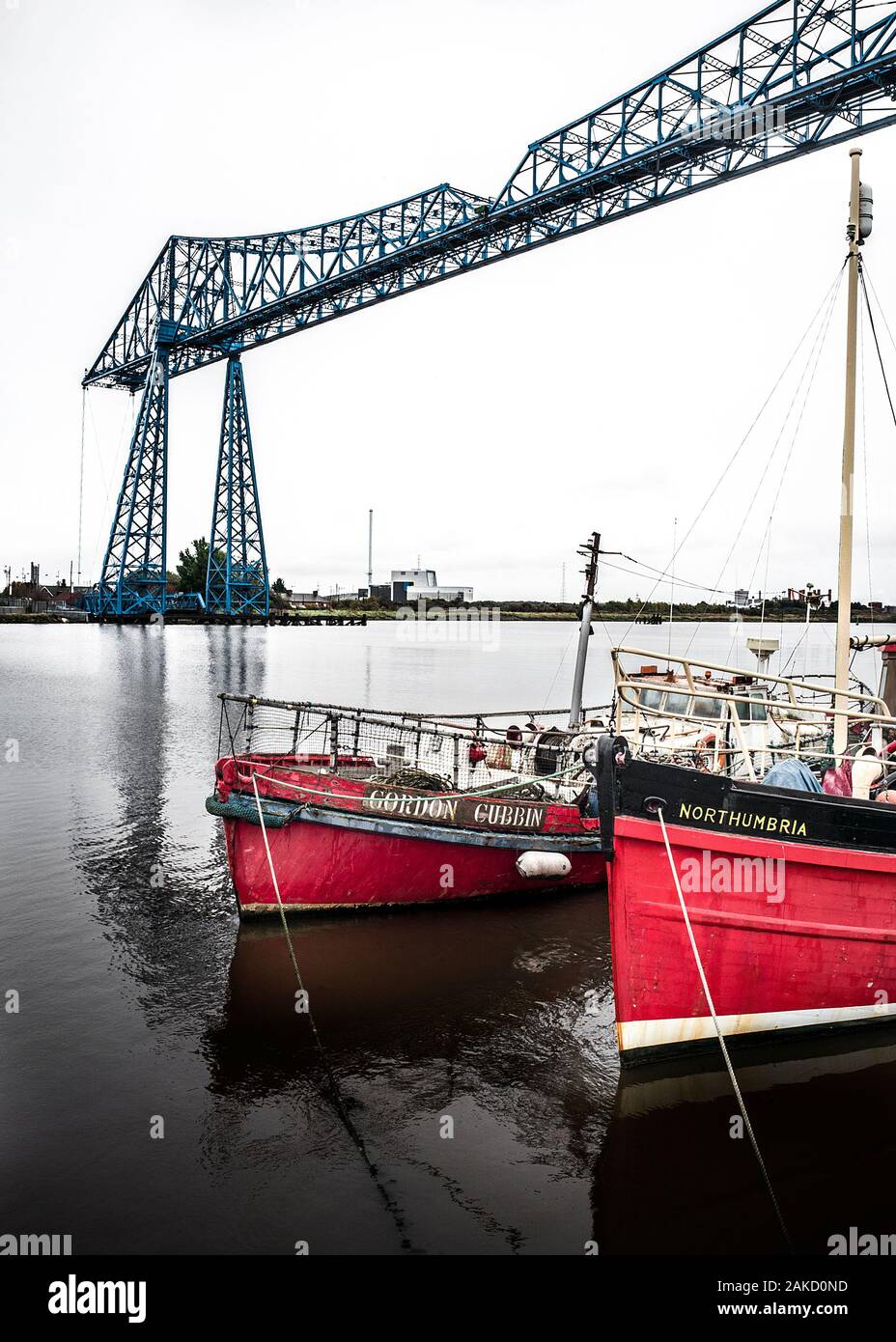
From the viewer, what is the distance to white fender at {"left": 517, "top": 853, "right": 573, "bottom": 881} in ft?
42.1

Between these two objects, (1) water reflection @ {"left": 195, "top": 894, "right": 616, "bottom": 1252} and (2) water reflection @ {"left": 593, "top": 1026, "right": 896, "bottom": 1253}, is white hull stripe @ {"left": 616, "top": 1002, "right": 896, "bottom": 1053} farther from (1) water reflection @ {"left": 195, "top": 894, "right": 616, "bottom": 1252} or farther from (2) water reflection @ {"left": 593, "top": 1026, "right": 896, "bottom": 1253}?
(1) water reflection @ {"left": 195, "top": 894, "right": 616, "bottom": 1252}

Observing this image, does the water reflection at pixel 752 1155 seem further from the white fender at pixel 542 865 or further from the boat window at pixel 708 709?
the boat window at pixel 708 709

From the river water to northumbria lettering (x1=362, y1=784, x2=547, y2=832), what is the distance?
51.3 inches

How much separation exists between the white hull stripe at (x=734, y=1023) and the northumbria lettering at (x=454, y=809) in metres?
4.24

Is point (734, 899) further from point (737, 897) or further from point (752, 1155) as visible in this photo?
point (752, 1155)

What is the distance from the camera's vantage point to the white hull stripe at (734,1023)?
331 inches

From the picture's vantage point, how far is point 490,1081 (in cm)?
821

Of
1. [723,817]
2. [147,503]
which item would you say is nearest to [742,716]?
[723,817]

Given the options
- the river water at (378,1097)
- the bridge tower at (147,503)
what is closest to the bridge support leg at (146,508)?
the bridge tower at (147,503)

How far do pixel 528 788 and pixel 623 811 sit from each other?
566 centimetres

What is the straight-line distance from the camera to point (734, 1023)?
8641mm

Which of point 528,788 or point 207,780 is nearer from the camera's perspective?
Result: point 528,788
